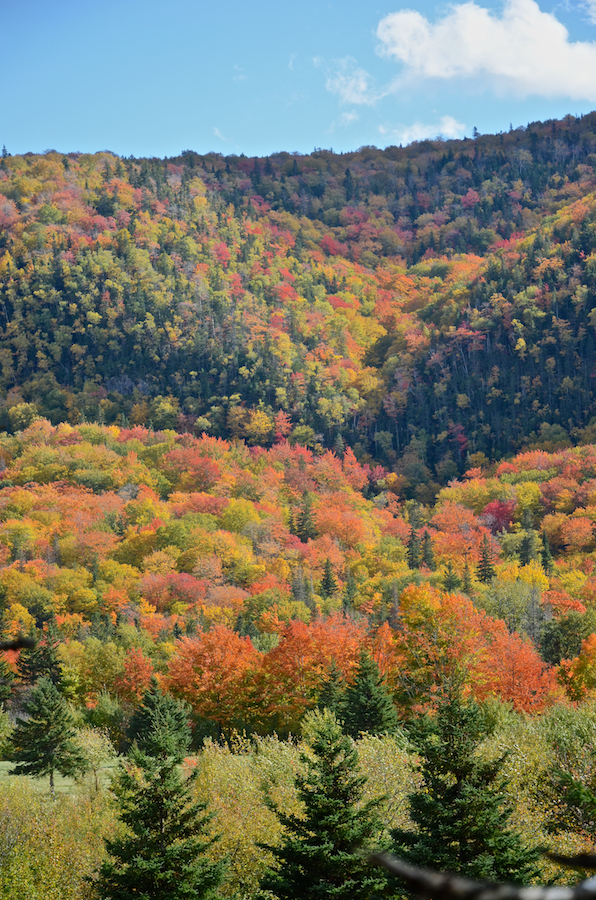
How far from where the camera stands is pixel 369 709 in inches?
1953

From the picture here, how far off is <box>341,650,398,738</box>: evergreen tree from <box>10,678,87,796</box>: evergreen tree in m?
15.9

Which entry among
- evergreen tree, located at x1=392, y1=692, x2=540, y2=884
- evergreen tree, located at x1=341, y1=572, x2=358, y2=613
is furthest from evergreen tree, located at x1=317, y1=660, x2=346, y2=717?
evergreen tree, located at x1=341, y1=572, x2=358, y2=613

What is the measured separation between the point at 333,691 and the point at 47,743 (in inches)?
672

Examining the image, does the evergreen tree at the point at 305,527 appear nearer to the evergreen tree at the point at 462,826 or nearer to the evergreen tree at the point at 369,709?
the evergreen tree at the point at 369,709

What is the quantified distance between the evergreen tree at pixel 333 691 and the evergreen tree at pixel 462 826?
2807cm

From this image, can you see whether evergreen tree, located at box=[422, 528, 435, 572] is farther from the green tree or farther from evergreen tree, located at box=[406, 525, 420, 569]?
the green tree

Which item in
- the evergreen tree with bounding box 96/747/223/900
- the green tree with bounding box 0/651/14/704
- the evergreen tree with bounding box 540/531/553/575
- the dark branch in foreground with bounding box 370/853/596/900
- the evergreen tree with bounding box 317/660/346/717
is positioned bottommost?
the evergreen tree with bounding box 540/531/553/575

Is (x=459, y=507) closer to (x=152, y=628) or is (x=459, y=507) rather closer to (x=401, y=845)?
(x=152, y=628)

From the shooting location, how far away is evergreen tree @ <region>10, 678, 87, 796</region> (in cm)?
5131

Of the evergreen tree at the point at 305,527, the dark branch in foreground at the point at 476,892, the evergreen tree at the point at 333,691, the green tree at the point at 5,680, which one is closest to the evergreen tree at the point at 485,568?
the evergreen tree at the point at 305,527

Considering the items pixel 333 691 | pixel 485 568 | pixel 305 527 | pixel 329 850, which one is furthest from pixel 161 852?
pixel 305 527

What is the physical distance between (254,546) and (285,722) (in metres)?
74.6

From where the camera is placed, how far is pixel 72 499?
5536 inches

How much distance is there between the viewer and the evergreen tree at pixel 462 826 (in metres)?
23.1
